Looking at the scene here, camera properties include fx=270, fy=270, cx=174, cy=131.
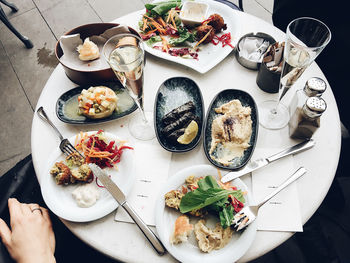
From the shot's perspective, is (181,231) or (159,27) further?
(159,27)

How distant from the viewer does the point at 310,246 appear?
1.45 meters

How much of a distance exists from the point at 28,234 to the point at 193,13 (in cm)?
160

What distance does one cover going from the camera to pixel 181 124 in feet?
4.46

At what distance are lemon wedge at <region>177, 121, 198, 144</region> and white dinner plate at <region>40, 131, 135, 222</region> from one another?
25 cm

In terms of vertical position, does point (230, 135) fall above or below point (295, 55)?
below

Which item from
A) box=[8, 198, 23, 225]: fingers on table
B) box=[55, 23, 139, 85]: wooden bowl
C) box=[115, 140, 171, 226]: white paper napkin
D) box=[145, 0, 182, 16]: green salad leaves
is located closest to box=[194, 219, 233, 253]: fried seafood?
box=[115, 140, 171, 226]: white paper napkin

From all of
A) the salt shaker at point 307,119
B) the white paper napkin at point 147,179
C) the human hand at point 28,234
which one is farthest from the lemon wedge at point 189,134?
the human hand at point 28,234

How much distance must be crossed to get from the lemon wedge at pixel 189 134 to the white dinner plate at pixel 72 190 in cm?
25

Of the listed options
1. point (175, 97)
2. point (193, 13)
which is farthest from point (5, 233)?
point (193, 13)

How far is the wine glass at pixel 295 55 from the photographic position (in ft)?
3.81

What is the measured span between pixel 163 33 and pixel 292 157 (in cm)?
114

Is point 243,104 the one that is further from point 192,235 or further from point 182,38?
point 192,235

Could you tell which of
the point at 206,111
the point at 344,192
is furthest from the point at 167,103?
the point at 344,192

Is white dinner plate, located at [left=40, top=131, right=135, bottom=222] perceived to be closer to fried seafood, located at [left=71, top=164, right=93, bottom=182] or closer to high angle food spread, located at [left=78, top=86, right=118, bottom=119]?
fried seafood, located at [left=71, top=164, right=93, bottom=182]
